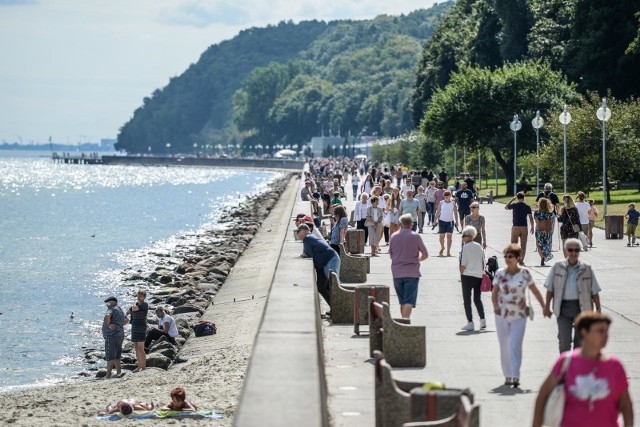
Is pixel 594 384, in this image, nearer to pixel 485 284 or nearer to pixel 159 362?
pixel 485 284

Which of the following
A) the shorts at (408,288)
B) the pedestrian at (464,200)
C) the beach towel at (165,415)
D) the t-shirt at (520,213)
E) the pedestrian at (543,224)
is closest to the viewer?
the beach towel at (165,415)

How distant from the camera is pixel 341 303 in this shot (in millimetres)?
19797

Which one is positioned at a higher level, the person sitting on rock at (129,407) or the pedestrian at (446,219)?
the pedestrian at (446,219)

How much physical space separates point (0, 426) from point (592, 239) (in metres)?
19.4

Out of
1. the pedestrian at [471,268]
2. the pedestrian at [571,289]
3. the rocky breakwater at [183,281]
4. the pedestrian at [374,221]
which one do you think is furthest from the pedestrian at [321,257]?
the pedestrian at [374,221]

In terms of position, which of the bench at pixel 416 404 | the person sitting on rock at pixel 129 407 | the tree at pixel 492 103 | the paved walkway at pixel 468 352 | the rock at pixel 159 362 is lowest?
the rock at pixel 159 362

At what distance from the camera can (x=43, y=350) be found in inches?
1104

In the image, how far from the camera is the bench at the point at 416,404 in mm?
9539

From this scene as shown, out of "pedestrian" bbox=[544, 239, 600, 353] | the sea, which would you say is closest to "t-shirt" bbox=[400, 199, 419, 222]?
the sea

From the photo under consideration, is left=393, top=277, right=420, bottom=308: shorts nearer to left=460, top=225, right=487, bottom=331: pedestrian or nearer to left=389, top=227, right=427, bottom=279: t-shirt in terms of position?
left=389, top=227, right=427, bottom=279: t-shirt

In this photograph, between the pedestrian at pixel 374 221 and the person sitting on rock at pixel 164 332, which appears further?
the pedestrian at pixel 374 221

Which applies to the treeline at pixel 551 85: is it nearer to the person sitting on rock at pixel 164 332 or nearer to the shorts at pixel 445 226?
the shorts at pixel 445 226

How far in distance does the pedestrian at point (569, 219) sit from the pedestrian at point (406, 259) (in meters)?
8.77

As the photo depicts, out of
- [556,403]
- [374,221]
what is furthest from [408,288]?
[374,221]
